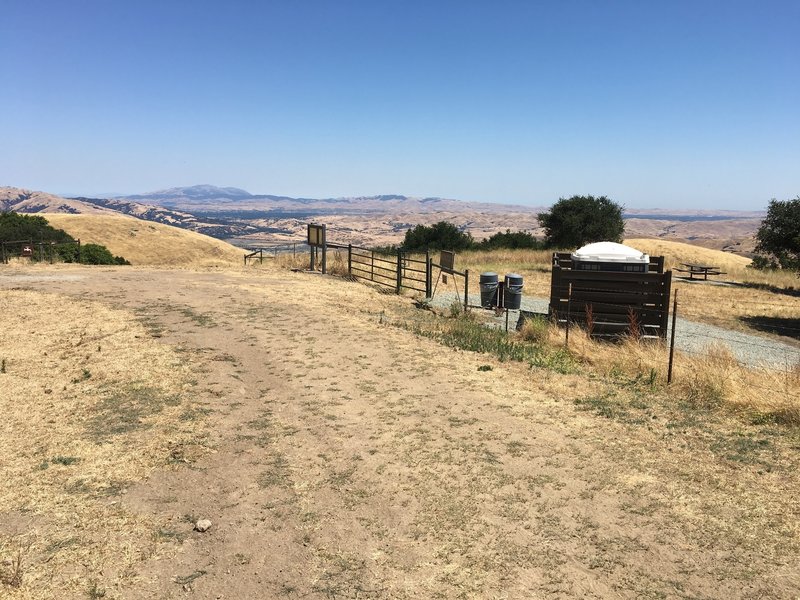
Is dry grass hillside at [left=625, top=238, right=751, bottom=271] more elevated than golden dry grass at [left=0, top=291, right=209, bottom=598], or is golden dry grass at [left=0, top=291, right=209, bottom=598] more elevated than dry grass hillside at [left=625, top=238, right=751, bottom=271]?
dry grass hillside at [left=625, top=238, right=751, bottom=271]

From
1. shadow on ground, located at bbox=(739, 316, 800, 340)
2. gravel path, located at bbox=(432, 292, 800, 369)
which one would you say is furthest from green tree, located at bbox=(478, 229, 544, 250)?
gravel path, located at bbox=(432, 292, 800, 369)

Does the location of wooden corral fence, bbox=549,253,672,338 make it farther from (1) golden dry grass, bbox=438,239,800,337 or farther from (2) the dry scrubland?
(1) golden dry grass, bbox=438,239,800,337

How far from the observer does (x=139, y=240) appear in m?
68.0

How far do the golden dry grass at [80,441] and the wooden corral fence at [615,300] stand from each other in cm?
877

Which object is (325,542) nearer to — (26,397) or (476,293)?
(26,397)

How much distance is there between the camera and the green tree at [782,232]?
1217 inches

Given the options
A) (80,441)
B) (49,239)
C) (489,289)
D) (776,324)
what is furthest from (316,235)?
(49,239)

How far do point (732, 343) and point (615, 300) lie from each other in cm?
395

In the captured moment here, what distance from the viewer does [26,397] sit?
7.56 meters

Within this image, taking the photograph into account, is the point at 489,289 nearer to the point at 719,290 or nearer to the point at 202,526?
the point at 202,526

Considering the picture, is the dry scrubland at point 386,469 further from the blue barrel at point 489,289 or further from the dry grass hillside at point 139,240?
the dry grass hillside at point 139,240

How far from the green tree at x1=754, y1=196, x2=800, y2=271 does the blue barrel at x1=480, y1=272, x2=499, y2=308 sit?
76.2 feet

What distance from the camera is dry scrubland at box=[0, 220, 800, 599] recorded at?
3943mm

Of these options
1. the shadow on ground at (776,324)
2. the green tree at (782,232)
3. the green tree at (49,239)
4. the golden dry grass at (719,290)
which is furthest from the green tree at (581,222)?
the green tree at (49,239)
